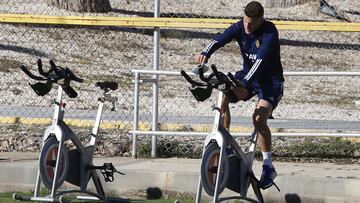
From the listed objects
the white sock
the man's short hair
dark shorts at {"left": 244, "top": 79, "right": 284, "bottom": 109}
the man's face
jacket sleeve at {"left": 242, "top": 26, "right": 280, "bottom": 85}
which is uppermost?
the man's short hair

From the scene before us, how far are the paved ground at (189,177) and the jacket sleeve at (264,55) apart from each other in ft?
4.13

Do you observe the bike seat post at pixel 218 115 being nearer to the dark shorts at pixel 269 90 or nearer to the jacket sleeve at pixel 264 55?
the jacket sleeve at pixel 264 55

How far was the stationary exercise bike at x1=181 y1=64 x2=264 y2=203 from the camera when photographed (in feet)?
28.3

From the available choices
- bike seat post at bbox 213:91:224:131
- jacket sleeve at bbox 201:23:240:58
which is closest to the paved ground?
bike seat post at bbox 213:91:224:131

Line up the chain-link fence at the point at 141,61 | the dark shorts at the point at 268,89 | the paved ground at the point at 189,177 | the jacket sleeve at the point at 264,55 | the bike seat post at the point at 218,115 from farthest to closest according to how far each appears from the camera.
→ the chain-link fence at the point at 141,61 → the paved ground at the point at 189,177 → the dark shorts at the point at 268,89 → the jacket sleeve at the point at 264,55 → the bike seat post at the point at 218,115

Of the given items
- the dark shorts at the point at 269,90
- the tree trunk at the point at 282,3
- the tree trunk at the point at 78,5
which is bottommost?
the dark shorts at the point at 269,90

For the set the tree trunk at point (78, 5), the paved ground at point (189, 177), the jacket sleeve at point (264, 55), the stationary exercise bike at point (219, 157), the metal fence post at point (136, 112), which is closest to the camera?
the stationary exercise bike at point (219, 157)

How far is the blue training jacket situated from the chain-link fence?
14.5 feet

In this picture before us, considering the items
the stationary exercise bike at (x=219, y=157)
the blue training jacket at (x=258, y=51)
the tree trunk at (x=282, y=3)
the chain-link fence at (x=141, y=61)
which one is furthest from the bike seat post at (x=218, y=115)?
the tree trunk at (x=282, y=3)

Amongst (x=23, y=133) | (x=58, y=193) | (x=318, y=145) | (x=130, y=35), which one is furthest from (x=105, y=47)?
(x=58, y=193)

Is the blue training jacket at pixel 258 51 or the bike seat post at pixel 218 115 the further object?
the blue training jacket at pixel 258 51

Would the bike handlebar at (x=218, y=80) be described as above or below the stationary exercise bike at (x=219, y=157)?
above

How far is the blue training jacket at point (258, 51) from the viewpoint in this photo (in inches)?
353

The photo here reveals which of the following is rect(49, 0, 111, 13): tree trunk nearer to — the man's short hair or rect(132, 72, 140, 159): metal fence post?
rect(132, 72, 140, 159): metal fence post
